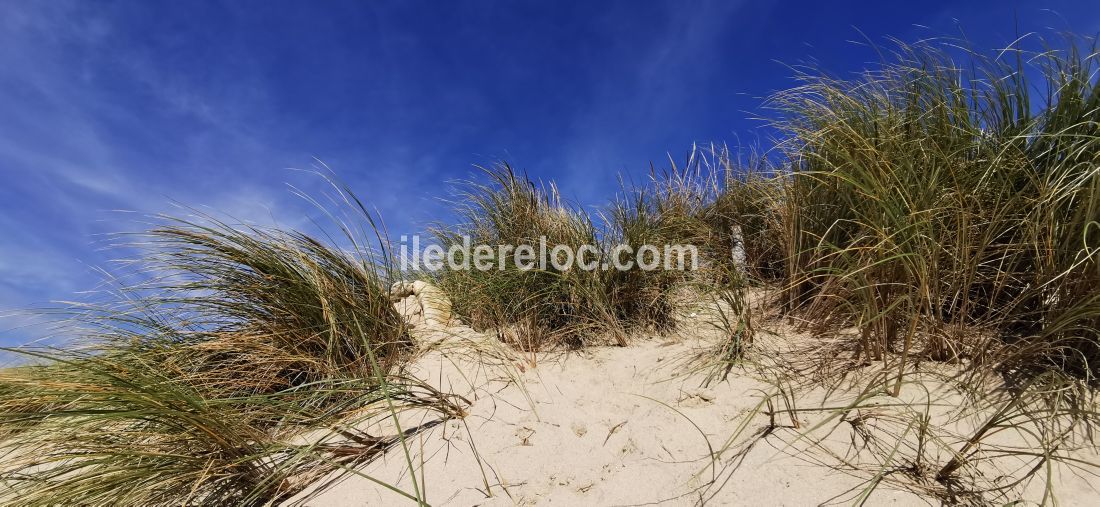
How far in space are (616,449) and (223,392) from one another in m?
1.90

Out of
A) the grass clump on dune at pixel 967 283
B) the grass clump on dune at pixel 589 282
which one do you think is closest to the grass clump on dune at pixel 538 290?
the grass clump on dune at pixel 589 282

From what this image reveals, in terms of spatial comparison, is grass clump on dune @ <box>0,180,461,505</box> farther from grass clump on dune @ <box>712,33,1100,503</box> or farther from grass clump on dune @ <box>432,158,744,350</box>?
grass clump on dune @ <box>712,33,1100,503</box>

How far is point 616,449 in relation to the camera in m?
1.98

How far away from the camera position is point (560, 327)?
3111 millimetres

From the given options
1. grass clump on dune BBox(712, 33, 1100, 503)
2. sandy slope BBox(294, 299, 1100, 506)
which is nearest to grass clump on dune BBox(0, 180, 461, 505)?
sandy slope BBox(294, 299, 1100, 506)

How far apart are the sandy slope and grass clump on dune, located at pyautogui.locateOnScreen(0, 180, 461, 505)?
0.47ft

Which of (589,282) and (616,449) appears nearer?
(616,449)

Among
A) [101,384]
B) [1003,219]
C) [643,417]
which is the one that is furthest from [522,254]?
[1003,219]

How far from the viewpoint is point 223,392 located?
245 cm

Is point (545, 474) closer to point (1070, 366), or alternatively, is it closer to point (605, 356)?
point (605, 356)

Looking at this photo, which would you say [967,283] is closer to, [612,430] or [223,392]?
[612,430]

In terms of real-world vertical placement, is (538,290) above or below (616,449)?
above

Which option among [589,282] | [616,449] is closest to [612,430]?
[616,449]

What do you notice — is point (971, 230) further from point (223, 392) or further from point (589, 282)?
point (223, 392)
